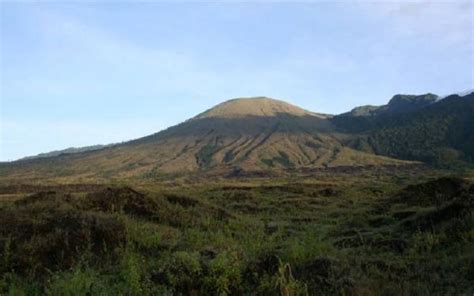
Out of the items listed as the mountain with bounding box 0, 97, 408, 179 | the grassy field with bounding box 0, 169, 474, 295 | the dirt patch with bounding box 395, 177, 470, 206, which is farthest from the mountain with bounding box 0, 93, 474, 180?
the grassy field with bounding box 0, 169, 474, 295

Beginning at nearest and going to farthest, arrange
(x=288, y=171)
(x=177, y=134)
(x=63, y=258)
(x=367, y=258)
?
(x=367, y=258) < (x=63, y=258) < (x=288, y=171) < (x=177, y=134)

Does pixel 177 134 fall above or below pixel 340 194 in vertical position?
above

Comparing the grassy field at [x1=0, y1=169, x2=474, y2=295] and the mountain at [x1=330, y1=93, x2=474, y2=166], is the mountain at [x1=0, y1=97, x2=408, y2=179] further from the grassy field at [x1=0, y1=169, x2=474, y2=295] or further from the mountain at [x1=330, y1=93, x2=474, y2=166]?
the grassy field at [x1=0, y1=169, x2=474, y2=295]

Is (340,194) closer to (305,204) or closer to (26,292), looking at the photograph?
(305,204)

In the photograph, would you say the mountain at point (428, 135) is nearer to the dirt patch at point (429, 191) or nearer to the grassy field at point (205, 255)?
the dirt patch at point (429, 191)

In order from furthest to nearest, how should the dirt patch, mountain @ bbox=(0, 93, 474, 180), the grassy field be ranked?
mountain @ bbox=(0, 93, 474, 180) < the dirt patch < the grassy field

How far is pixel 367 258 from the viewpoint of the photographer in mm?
10812

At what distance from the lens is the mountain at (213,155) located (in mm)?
136750

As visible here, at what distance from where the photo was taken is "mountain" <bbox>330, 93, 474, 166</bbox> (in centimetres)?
13312

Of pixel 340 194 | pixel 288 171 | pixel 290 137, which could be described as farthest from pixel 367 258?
pixel 290 137

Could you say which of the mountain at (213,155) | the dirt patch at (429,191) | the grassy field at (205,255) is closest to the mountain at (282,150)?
the mountain at (213,155)

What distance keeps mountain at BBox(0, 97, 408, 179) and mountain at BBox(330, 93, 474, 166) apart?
283 inches

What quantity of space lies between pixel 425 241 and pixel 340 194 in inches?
1218

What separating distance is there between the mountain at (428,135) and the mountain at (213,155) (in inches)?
283
